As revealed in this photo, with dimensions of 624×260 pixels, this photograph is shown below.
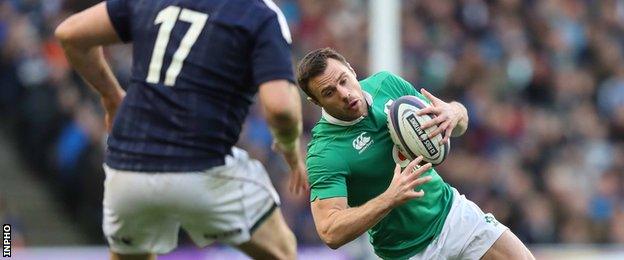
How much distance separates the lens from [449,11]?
16.0 m

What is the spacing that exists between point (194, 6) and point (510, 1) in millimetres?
11349

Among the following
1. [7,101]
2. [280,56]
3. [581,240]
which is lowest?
[581,240]

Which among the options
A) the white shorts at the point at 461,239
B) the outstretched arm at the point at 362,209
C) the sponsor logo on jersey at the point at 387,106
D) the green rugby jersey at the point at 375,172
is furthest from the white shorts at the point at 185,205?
the white shorts at the point at 461,239

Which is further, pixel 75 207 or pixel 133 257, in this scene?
pixel 75 207

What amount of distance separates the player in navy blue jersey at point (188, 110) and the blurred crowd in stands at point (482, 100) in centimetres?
736

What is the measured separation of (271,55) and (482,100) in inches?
380

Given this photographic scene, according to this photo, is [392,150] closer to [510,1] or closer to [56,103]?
[56,103]

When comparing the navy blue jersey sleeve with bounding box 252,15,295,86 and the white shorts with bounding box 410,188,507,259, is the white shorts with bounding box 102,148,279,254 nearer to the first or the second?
the navy blue jersey sleeve with bounding box 252,15,295,86

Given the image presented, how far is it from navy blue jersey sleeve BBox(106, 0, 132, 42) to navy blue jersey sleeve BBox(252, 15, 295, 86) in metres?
0.65

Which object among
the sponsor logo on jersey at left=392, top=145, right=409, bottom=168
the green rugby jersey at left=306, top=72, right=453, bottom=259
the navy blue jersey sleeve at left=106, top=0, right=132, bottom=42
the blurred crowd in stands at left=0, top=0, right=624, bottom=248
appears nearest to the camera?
the navy blue jersey sleeve at left=106, top=0, right=132, bottom=42

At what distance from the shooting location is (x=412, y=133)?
6.10m

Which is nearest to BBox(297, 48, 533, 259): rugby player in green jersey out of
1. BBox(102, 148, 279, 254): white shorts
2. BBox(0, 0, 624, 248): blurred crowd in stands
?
BBox(102, 148, 279, 254): white shorts

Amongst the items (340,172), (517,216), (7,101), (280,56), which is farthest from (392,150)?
(7,101)

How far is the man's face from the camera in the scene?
6.14 meters
